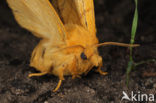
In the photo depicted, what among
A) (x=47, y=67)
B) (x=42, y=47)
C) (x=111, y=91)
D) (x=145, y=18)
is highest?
(x=145, y=18)

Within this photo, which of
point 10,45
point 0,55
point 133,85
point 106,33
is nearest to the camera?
point 133,85

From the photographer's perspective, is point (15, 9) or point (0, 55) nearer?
point (15, 9)

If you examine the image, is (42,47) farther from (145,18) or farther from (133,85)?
(145,18)

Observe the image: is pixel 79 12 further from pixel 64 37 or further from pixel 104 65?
pixel 104 65

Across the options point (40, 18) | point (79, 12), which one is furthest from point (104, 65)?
point (40, 18)

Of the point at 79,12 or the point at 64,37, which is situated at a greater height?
the point at 79,12

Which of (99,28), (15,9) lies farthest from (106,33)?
(15,9)

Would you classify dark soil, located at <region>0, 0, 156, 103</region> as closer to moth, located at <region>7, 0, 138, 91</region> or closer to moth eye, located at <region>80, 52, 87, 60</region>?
moth, located at <region>7, 0, 138, 91</region>
